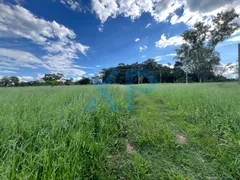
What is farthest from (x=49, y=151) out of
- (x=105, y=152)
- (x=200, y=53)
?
(x=200, y=53)

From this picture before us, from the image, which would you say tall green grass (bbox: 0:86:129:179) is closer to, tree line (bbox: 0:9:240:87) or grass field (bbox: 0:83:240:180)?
grass field (bbox: 0:83:240:180)

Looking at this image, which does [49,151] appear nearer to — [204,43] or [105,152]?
[105,152]

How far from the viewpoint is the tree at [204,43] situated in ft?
68.4

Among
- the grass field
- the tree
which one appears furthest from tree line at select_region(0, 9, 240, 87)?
the grass field

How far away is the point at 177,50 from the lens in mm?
27766

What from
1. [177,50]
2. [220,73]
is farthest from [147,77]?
[220,73]

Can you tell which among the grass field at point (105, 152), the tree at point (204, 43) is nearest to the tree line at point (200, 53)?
the tree at point (204, 43)

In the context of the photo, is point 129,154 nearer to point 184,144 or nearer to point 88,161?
point 88,161

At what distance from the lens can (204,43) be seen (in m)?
25.3

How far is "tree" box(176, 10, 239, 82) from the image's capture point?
20.9 meters

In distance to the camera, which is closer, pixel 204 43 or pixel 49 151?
pixel 49 151

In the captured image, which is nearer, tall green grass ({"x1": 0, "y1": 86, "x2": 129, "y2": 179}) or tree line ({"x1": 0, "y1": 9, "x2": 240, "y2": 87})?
tall green grass ({"x1": 0, "y1": 86, "x2": 129, "y2": 179})

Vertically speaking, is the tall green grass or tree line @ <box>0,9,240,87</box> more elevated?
tree line @ <box>0,9,240,87</box>

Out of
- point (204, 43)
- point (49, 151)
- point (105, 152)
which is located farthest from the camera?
point (204, 43)
